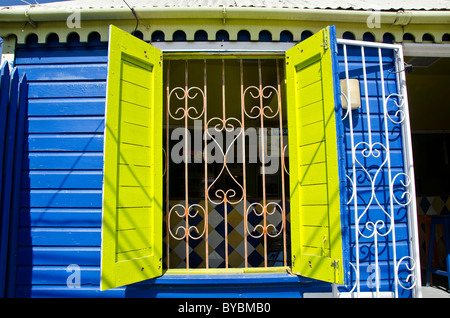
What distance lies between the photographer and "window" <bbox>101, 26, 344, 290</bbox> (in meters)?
2.37

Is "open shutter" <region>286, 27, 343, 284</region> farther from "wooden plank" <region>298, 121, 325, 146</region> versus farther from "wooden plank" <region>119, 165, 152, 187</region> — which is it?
"wooden plank" <region>119, 165, 152, 187</region>

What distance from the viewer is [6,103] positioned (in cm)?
275

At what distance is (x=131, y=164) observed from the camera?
253 centimetres

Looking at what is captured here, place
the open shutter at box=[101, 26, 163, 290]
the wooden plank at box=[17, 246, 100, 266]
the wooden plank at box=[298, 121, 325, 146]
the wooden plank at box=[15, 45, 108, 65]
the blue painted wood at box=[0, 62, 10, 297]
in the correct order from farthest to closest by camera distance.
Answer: the wooden plank at box=[15, 45, 108, 65], the wooden plank at box=[17, 246, 100, 266], the blue painted wood at box=[0, 62, 10, 297], the wooden plank at box=[298, 121, 325, 146], the open shutter at box=[101, 26, 163, 290]

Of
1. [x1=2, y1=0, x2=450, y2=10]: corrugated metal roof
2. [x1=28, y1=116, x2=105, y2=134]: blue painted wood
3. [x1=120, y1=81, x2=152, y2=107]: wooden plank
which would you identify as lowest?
[x1=28, y1=116, x2=105, y2=134]: blue painted wood

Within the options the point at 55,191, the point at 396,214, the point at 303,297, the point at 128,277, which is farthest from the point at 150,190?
the point at 396,214

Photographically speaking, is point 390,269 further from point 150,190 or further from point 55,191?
point 55,191

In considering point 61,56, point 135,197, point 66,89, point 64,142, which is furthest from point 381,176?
point 61,56

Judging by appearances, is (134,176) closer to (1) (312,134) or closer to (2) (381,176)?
(1) (312,134)

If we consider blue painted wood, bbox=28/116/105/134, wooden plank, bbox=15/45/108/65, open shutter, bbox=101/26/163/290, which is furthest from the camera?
wooden plank, bbox=15/45/108/65

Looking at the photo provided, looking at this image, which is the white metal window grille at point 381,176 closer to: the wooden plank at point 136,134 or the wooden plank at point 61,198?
the wooden plank at point 136,134

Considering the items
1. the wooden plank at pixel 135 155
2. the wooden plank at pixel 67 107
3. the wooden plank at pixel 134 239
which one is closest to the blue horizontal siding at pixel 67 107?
the wooden plank at pixel 67 107

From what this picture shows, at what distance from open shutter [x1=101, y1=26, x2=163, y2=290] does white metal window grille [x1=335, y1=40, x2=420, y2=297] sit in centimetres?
157

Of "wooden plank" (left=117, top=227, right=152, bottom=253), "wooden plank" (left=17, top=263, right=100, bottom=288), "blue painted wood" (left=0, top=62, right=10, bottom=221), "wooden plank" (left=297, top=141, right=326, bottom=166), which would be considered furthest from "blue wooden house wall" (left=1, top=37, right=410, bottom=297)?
"wooden plank" (left=297, top=141, right=326, bottom=166)
